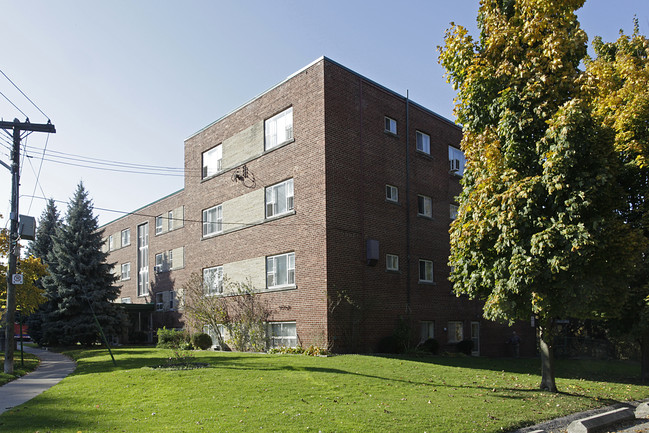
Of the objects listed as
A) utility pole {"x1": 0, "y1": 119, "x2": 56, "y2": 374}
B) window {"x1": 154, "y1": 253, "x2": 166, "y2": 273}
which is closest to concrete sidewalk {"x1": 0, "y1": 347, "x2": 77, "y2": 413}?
utility pole {"x1": 0, "y1": 119, "x2": 56, "y2": 374}

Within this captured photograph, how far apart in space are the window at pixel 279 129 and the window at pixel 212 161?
4341mm

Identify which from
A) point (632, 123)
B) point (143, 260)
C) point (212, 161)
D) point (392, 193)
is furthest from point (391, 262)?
point (143, 260)

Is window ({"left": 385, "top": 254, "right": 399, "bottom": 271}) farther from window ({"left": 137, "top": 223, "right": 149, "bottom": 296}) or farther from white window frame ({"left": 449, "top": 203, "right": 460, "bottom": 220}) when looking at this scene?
window ({"left": 137, "top": 223, "right": 149, "bottom": 296})

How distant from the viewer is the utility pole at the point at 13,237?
18.0 meters

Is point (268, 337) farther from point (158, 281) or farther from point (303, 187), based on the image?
point (158, 281)

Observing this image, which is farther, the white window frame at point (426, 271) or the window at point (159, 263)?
the window at point (159, 263)

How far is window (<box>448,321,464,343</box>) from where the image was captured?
26669 millimetres

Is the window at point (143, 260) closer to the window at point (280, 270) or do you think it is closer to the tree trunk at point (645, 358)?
the window at point (280, 270)

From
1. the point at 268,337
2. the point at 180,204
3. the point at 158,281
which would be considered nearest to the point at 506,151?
the point at 268,337

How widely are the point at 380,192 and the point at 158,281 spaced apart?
2143cm

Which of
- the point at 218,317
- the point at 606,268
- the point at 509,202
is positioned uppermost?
the point at 509,202

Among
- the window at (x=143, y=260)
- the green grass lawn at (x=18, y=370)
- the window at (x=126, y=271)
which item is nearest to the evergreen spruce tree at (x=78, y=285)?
the window at (x=143, y=260)

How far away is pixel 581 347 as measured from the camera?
101 feet

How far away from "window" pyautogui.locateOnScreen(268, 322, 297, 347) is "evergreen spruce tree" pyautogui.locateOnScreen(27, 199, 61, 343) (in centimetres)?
2260
